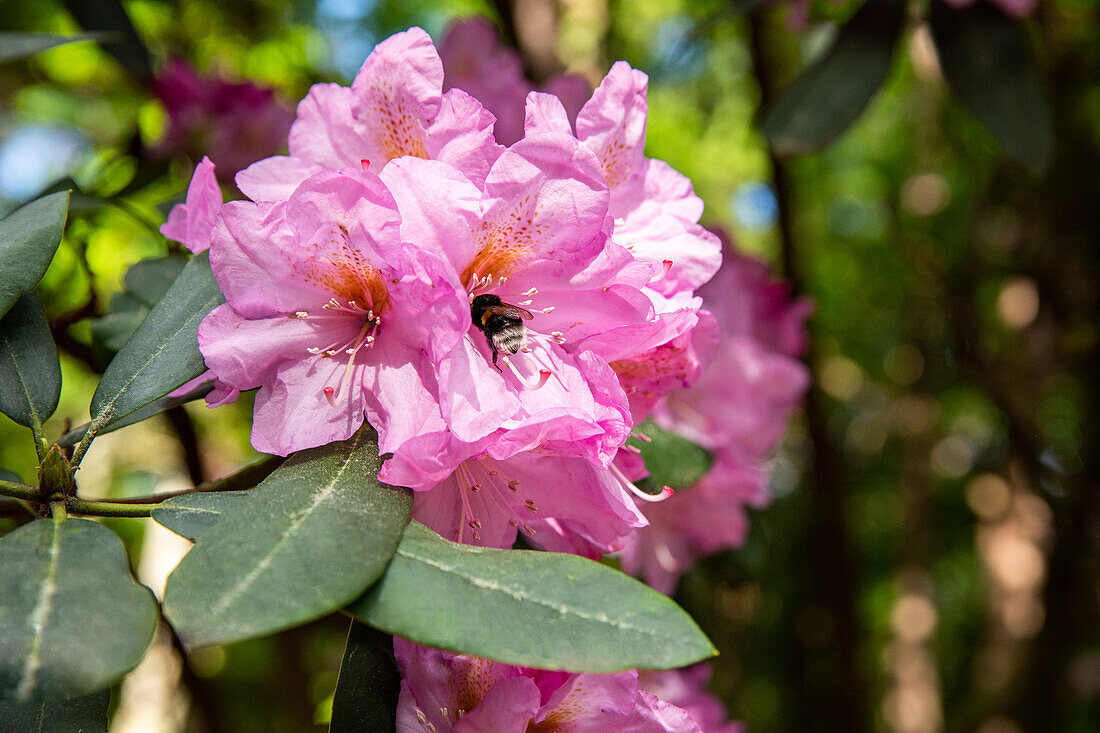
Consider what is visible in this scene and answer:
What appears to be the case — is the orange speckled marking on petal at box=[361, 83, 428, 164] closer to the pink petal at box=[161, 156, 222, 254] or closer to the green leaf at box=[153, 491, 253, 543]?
the pink petal at box=[161, 156, 222, 254]

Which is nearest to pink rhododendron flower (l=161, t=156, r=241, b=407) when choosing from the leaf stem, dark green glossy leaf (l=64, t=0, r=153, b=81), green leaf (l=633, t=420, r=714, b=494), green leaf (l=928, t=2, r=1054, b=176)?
the leaf stem

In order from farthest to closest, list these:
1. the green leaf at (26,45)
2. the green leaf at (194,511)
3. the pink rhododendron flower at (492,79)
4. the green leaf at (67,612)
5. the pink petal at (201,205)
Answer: the pink rhododendron flower at (492,79), the green leaf at (26,45), the pink petal at (201,205), the green leaf at (194,511), the green leaf at (67,612)

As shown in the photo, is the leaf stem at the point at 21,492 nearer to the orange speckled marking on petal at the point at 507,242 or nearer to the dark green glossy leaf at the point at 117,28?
the orange speckled marking on petal at the point at 507,242

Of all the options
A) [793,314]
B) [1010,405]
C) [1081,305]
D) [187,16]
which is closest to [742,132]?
[1081,305]

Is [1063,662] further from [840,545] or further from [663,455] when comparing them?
[663,455]

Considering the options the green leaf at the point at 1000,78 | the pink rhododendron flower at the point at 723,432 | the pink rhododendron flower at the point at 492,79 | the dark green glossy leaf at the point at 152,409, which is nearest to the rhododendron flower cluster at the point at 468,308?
the dark green glossy leaf at the point at 152,409

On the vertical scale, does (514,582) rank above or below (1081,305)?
above

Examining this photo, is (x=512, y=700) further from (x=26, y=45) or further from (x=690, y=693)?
(x=26, y=45)
